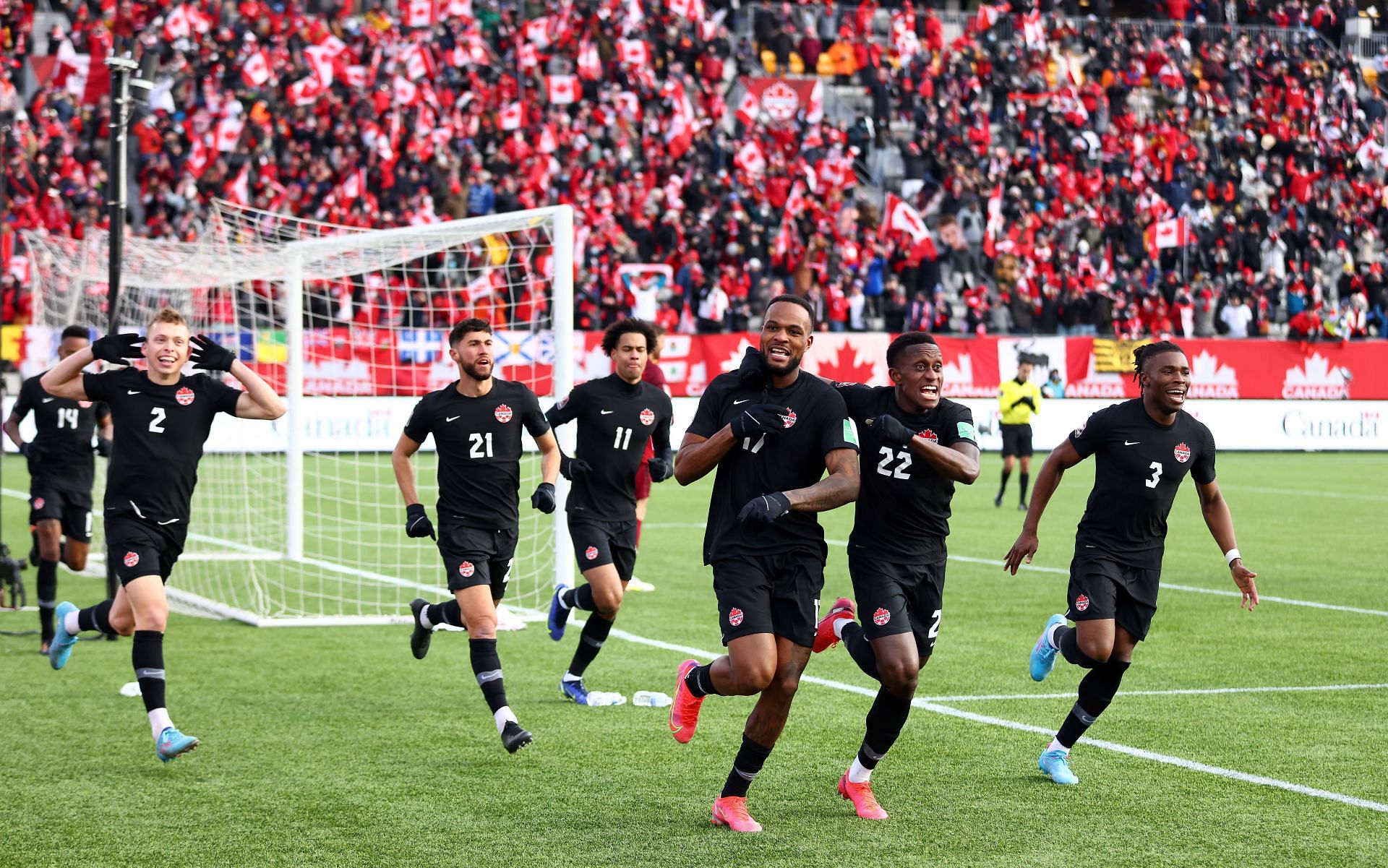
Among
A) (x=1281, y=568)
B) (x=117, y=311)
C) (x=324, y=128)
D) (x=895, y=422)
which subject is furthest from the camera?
(x=324, y=128)

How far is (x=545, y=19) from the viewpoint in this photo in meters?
35.8

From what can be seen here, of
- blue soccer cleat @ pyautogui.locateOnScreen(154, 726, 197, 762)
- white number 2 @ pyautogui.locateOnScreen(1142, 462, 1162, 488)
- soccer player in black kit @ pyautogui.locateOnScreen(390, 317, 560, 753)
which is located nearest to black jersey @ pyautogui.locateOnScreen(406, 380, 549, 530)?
soccer player in black kit @ pyautogui.locateOnScreen(390, 317, 560, 753)

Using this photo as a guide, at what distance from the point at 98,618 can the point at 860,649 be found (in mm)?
4143

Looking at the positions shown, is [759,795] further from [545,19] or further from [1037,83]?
[1037,83]

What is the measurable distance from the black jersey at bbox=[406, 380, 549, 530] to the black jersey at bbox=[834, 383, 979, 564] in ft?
8.20

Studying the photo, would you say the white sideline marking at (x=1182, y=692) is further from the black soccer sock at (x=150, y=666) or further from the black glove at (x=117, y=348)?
the black glove at (x=117, y=348)

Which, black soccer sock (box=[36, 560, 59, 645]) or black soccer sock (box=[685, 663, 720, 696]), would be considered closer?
black soccer sock (box=[685, 663, 720, 696])

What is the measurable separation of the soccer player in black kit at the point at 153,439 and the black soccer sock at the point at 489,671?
1.40m

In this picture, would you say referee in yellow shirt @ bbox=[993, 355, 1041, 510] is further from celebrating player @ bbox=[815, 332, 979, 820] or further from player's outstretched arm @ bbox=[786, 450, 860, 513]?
player's outstretched arm @ bbox=[786, 450, 860, 513]

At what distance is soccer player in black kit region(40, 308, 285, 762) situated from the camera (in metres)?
7.94

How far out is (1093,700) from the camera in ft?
24.8

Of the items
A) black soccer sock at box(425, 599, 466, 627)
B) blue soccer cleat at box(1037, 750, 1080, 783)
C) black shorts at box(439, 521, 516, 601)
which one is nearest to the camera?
blue soccer cleat at box(1037, 750, 1080, 783)

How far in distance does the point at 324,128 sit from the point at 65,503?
66.1 ft

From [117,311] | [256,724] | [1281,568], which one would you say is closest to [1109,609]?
[256,724]
